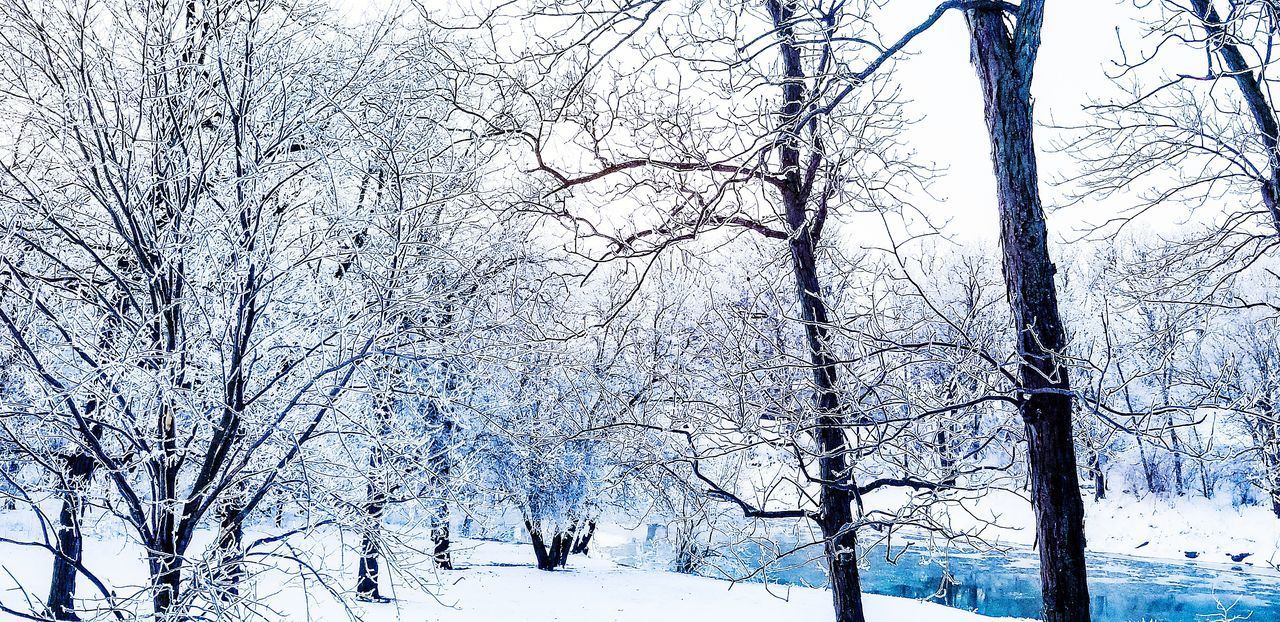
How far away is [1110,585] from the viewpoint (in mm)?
19594

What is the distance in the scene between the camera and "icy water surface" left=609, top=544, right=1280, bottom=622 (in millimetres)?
17062

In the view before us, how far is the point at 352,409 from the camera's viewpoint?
741 centimetres

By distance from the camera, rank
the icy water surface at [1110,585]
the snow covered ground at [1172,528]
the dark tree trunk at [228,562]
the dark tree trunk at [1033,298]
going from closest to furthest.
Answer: the dark tree trunk at [1033,298], the dark tree trunk at [228,562], the icy water surface at [1110,585], the snow covered ground at [1172,528]

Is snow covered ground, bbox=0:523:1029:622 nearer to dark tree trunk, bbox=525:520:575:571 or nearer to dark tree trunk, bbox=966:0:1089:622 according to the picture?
dark tree trunk, bbox=525:520:575:571

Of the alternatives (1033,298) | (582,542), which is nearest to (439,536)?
(1033,298)

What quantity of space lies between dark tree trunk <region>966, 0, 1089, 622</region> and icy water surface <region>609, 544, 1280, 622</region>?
1232 centimetres

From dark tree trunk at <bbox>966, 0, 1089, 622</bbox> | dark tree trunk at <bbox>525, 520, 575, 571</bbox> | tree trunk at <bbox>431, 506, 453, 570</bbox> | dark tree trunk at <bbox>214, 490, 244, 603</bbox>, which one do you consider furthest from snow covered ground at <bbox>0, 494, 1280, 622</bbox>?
dark tree trunk at <bbox>966, 0, 1089, 622</bbox>

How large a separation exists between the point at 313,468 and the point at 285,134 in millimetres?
2142

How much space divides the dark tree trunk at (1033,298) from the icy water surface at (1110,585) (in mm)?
12323

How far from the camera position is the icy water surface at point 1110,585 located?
17.1m

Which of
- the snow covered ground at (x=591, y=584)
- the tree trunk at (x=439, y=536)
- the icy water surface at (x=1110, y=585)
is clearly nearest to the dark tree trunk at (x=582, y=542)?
the snow covered ground at (x=591, y=584)

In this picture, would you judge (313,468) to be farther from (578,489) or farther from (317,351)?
(578,489)

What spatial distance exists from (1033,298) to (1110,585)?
66.2 feet

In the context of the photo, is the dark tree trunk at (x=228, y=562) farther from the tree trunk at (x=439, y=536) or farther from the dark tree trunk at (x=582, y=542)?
the dark tree trunk at (x=582, y=542)
